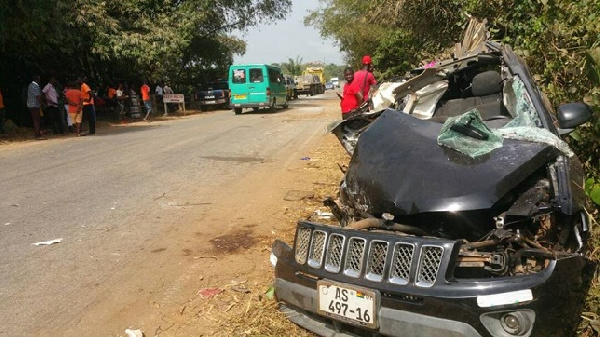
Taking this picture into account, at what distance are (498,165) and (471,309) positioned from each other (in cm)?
99

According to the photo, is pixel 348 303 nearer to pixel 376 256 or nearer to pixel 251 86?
pixel 376 256

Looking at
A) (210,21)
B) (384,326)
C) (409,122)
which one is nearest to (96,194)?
(409,122)

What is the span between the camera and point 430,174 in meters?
2.98

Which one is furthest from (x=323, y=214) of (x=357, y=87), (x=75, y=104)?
(x=75, y=104)

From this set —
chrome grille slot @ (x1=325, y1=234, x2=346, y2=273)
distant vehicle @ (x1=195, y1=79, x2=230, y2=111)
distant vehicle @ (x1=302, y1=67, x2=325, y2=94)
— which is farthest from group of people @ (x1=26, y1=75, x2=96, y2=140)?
distant vehicle @ (x1=302, y1=67, x2=325, y2=94)

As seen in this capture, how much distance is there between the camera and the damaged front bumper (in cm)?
232

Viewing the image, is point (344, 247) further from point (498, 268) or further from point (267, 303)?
point (267, 303)

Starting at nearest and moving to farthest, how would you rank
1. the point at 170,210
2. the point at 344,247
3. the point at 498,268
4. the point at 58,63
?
1. the point at 498,268
2. the point at 344,247
3. the point at 170,210
4. the point at 58,63

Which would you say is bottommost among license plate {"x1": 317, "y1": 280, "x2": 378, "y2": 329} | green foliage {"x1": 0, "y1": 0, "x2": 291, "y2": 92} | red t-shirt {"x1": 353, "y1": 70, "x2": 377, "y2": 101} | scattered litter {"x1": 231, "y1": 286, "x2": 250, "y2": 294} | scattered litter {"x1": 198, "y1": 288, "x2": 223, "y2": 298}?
scattered litter {"x1": 198, "y1": 288, "x2": 223, "y2": 298}

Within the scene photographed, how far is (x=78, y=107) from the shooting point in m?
14.7

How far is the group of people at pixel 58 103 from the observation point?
1424cm

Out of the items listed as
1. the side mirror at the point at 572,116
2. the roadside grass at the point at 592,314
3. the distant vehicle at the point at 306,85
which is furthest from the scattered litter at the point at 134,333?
the distant vehicle at the point at 306,85

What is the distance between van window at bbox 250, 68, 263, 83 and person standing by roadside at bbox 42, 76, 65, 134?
9.18m

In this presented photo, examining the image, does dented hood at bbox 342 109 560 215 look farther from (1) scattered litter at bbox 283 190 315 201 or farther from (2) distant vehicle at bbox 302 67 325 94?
(2) distant vehicle at bbox 302 67 325 94
